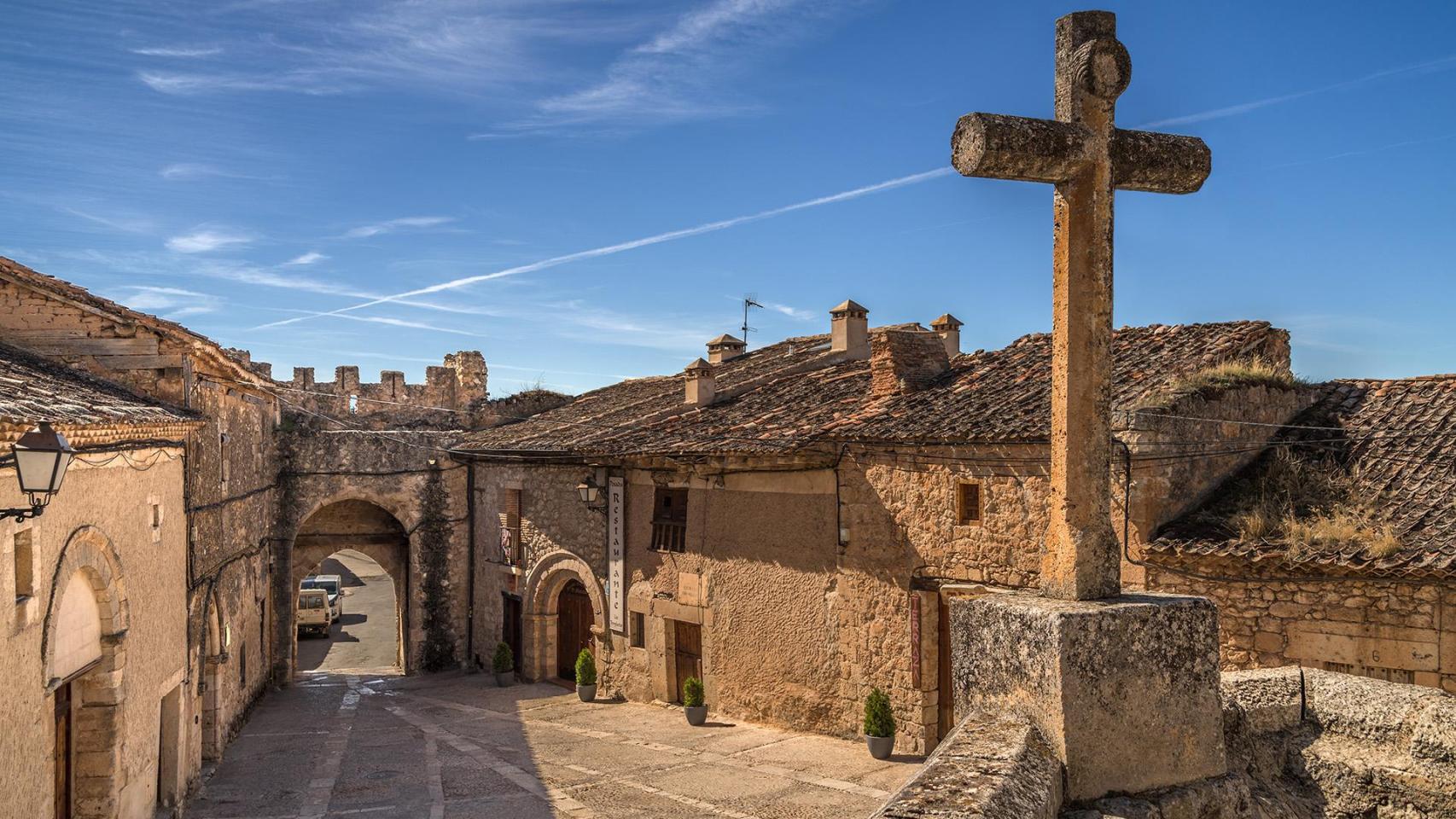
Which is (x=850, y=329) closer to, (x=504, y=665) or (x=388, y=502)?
(x=504, y=665)

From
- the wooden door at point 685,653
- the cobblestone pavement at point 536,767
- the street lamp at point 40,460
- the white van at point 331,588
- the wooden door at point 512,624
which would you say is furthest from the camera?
the white van at point 331,588

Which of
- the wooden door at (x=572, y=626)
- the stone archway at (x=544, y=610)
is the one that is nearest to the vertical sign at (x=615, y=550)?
the stone archway at (x=544, y=610)

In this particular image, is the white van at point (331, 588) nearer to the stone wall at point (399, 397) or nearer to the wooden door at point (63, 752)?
the stone wall at point (399, 397)

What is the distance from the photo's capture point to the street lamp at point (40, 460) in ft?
23.6

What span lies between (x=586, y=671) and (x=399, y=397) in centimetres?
894

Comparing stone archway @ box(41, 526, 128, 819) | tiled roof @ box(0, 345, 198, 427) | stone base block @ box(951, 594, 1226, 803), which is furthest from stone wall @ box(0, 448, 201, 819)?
stone base block @ box(951, 594, 1226, 803)

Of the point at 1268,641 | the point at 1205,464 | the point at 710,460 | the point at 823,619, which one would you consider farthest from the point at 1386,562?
the point at 710,460

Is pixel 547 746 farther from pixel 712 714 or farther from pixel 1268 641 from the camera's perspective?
pixel 1268 641

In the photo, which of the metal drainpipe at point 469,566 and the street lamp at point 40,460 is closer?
the street lamp at point 40,460

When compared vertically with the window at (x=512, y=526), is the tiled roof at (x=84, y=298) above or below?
above

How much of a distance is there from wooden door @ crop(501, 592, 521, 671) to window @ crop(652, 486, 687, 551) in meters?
5.78

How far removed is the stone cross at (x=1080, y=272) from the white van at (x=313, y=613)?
3107cm

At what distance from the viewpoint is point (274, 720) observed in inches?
742

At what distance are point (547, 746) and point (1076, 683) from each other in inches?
508
